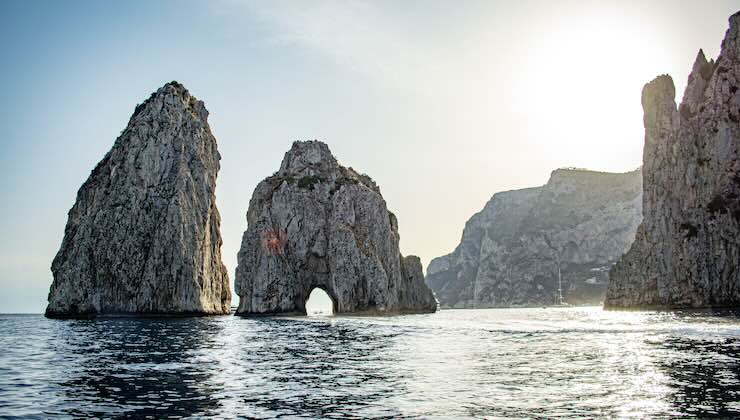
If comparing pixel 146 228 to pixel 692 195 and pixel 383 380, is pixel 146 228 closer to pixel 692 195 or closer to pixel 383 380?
pixel 383 380

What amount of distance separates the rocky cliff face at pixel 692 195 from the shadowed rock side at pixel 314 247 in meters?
60.3

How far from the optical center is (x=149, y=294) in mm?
119500

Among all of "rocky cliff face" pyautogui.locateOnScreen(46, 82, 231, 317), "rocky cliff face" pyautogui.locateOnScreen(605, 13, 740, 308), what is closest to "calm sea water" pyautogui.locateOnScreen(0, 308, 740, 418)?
"rocky cliff face" pyautogui.locateOnScreen(46, 82, 231, 317)

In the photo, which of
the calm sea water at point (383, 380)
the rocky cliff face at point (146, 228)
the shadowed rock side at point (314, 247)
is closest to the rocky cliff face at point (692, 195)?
the shadowed rock side at point (314, 247)

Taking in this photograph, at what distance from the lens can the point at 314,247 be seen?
131125 millimetres

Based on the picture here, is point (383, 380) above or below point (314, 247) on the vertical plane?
below

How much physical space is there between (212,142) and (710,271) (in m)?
119

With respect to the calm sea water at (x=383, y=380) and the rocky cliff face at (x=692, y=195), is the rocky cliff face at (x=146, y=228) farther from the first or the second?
the rocky cliff face at (x=692, y=195)

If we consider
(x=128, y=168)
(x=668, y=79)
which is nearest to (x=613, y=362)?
(x=128, y=168)

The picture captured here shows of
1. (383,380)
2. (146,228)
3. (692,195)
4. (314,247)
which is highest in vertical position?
(692,195)

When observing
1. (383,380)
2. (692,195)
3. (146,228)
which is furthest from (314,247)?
(383,380)

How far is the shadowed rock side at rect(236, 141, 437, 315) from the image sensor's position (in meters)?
125

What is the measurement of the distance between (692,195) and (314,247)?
270 ft

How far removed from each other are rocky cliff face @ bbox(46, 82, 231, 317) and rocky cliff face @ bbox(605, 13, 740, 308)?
332 ft
